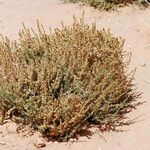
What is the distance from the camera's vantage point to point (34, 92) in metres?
4.03

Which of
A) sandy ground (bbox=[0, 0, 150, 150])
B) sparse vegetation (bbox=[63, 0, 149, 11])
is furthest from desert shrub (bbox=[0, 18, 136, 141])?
sparse vegetation (bbox=[63, 0, 149, 11])

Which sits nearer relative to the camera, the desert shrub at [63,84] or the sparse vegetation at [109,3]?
the desert shrub at [63,84]

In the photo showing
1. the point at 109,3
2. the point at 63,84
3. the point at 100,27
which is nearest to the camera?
the point at 63,84

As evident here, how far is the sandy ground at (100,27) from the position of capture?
3904 millimetres

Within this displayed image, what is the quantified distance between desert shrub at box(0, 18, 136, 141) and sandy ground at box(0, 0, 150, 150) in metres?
0.13

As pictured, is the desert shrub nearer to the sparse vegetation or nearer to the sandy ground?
the sandy ground

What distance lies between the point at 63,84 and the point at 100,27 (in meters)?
2.05

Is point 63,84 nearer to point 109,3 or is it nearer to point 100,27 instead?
point 100,27

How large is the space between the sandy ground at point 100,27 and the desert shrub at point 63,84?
13cm

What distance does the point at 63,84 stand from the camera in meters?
4.18

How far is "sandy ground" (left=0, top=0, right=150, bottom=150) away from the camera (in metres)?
3.90

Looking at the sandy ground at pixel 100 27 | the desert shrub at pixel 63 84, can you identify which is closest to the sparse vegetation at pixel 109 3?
the sandy ground at pixel 100 27

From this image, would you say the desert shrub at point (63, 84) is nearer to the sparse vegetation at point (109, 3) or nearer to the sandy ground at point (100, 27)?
the sandy ground at point (100, 27)

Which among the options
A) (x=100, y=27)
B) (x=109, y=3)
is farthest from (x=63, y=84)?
(x=109, y=3)
